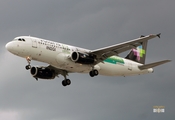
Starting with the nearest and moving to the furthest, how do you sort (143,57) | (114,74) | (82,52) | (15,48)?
(15,48) → (82,52) → (114,74) → (143,57)

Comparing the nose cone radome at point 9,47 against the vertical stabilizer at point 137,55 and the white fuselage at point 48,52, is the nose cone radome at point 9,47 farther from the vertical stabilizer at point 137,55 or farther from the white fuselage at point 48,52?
the vertical stabilizer at point 137,55

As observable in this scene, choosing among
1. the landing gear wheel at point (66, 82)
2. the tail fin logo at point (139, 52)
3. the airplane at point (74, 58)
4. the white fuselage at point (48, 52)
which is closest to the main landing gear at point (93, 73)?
the airplane at point (74, 58)

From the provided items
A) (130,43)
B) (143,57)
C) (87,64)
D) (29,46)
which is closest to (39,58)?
(29,46)

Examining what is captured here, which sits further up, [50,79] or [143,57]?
[143,57]

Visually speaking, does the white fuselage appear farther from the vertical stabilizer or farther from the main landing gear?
the vertical stabilizer

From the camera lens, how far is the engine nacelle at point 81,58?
79.9 m

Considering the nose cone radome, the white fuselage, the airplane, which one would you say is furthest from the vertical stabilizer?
the nose cone radome

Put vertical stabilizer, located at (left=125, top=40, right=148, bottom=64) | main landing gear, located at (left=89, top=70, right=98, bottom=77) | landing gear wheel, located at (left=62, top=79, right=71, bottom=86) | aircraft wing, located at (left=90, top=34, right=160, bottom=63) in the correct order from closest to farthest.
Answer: aircraft wing, located at (left=90, top=34, right=160, bottom=63) → main landing gear, located at (left=89, top=70, right=98, bottom=77) → landing gear wheel, located at (left=62, top=79, right=71, bottom=86) → vertical stabilizer, located at (left=125, top=40, right=148, bottom=64)

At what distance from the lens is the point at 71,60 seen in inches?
3150

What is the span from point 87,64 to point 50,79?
30.2ft

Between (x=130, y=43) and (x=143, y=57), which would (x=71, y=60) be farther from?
(x=143, y=57)

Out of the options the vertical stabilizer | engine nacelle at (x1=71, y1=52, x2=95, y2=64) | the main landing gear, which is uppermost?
the vertical stabilizer

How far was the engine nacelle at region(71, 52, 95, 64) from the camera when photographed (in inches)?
3145

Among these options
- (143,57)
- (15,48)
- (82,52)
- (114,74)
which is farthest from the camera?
(143,57)
